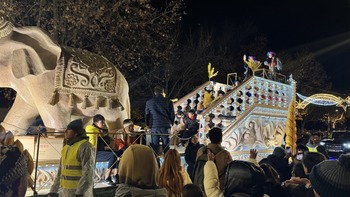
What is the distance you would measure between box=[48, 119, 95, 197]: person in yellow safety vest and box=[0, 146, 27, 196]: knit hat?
741 millimetres

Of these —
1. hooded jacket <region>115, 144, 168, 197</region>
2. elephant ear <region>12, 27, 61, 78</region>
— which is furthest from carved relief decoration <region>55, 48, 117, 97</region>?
hooded jacket <region>115, 144, 168, 197</region>

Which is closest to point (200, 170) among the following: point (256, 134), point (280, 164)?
point (280, 164)

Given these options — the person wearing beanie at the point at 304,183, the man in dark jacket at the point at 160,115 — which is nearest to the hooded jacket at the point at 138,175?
the person wearing beanie at the point at 304,183

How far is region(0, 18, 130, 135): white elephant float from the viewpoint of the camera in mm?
6359

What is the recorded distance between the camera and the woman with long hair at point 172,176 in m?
3.70

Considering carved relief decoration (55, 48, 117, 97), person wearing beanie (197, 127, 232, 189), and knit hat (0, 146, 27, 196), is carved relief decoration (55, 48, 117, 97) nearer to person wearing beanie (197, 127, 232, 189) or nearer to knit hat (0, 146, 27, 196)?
→ person wearing beanie (197, 127, 232, 189)

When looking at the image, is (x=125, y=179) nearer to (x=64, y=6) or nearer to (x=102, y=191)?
(x=102, y=191)

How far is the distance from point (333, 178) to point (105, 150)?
15.1 feet

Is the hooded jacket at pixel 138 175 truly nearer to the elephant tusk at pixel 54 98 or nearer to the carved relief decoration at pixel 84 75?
the elephant tusk at pixel 54 98

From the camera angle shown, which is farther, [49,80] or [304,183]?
[49,80]

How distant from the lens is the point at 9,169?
3.06 metres

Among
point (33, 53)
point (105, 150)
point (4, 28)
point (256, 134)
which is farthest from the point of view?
point (256, 134)

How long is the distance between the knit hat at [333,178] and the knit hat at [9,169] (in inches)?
95.3

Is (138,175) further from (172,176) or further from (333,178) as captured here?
(333,178)
